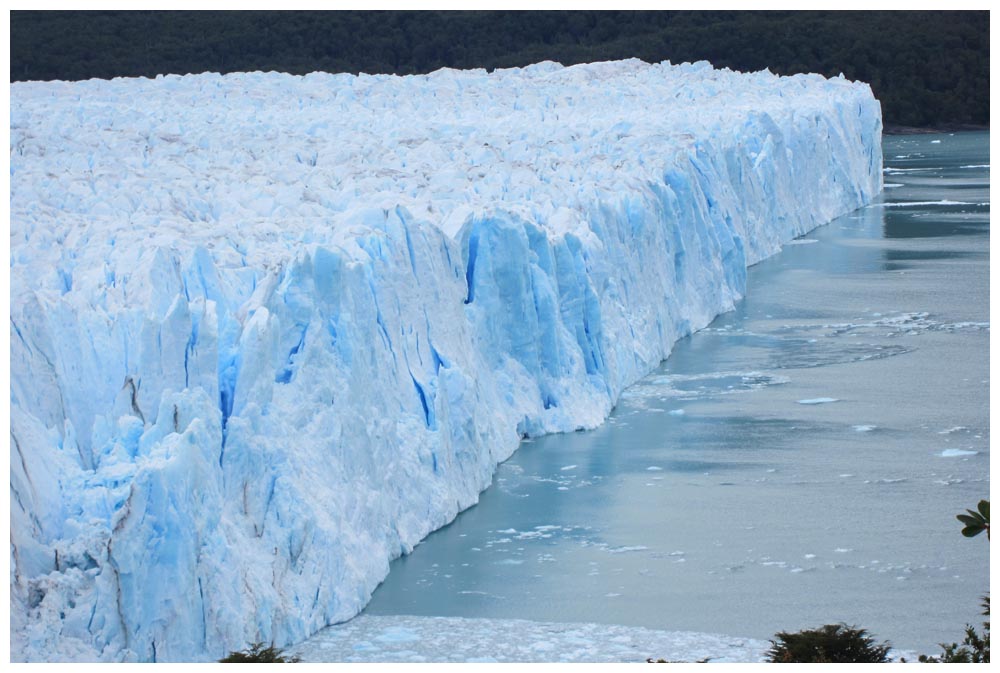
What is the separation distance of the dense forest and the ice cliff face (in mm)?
4943

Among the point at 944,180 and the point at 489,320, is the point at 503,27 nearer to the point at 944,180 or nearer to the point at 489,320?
the point at 944,180

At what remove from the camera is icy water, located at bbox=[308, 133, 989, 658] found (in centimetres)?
691

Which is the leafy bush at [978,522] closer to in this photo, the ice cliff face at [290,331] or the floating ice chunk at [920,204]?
the ice cliff face at [290,331]

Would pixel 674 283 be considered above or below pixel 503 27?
below

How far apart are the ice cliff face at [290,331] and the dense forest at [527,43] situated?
4.94 metres

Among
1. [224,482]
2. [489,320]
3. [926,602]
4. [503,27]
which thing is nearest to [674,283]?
[489,320]

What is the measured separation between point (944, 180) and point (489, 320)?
1818 cm

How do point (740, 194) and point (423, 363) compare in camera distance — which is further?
point (740, 194)

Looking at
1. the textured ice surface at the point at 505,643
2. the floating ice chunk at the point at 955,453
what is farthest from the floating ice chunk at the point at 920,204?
the textured ice surface at the point at 505,643

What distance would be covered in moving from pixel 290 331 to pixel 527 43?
63.7 feet

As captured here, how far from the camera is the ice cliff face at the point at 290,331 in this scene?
228 inches

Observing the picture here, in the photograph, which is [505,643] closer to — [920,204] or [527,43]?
[920,204]

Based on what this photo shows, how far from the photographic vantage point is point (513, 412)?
9.48m

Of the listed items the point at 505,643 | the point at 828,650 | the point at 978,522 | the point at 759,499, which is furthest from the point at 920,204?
the point at 978,522
